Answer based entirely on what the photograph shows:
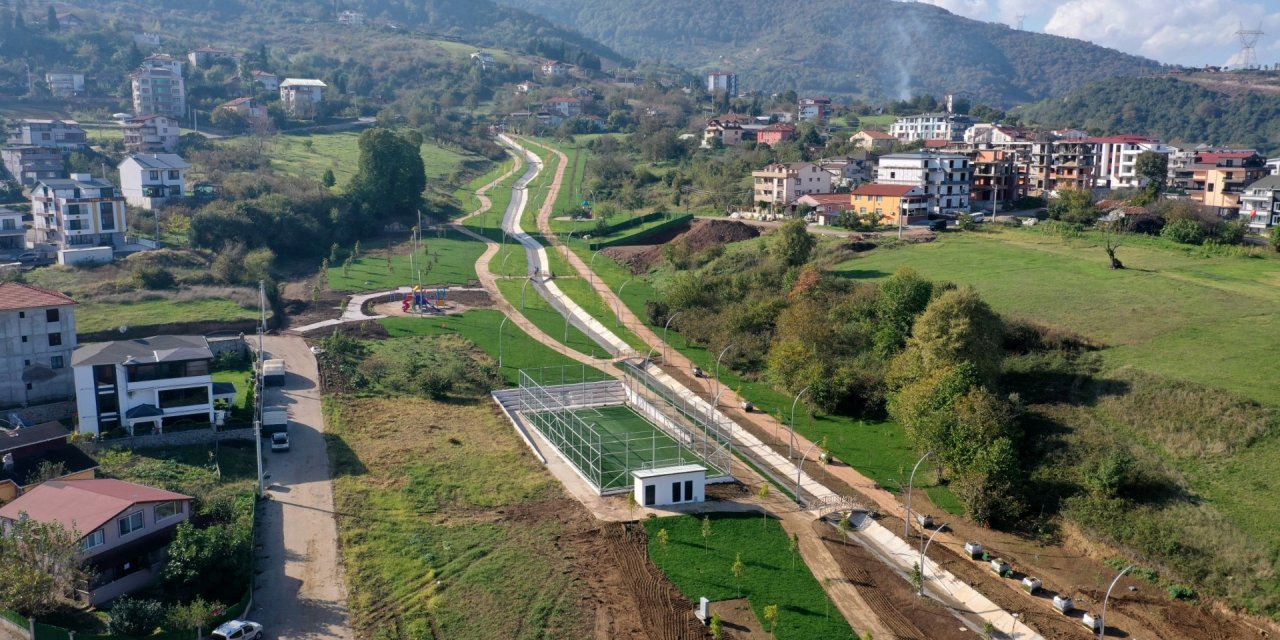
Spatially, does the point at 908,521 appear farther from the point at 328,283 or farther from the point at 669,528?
the point at 328,283

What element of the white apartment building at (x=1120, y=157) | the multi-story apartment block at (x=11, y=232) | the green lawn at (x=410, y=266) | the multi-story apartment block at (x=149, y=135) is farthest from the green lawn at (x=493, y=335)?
the white apartment building at (x=1120, y=157)

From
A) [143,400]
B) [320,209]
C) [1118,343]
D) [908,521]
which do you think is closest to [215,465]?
[143,400]

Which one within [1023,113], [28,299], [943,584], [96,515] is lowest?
[943,584]

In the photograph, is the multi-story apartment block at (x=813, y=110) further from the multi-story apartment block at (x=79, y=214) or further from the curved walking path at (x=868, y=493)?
the multi-story apartment block at (x=79, y=214)

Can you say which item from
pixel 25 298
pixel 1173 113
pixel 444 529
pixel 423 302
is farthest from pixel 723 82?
pixel 444 529

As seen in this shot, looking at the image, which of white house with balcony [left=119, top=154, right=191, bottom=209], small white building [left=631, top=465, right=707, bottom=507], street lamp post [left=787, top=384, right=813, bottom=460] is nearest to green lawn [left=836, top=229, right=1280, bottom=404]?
street lamp post [left=787, top=384, right=813, bottom=460]

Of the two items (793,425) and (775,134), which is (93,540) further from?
(775,134)
